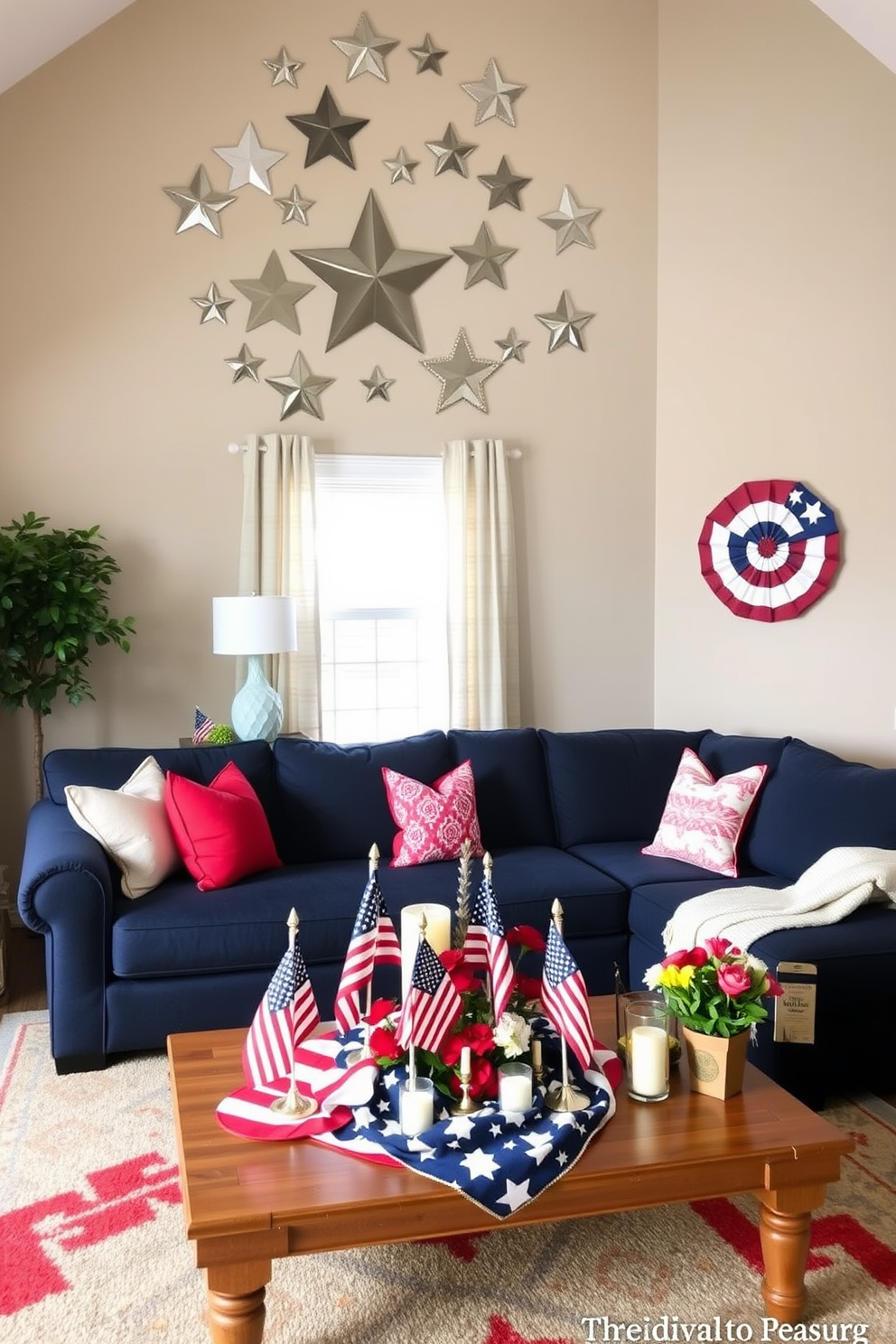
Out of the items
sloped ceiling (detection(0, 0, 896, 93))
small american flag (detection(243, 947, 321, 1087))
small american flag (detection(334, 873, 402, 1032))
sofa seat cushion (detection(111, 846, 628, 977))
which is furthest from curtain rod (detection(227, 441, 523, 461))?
small american flag (detection(243, 947, 321, 1087))

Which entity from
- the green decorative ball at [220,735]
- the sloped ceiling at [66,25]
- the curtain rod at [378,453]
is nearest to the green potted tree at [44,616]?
the green decorative ball at [220,735]

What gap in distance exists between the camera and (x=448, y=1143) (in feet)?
6.80

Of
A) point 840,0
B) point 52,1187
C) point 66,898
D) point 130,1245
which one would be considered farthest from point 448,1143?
point 840,0

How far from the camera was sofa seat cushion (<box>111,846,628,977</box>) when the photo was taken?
3.33m

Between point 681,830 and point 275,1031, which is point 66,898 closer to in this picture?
point 275,1031

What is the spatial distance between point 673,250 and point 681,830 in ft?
9.68

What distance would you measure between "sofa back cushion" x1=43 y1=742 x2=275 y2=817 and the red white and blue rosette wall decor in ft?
7.22

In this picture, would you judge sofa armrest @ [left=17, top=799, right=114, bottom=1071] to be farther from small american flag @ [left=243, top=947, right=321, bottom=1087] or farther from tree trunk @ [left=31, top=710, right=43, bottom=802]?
tree trunk @ [left=31, top=710, right=43, bottom=802]

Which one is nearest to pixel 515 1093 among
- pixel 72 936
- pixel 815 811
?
pixel 72 936

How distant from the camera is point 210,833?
143 inches

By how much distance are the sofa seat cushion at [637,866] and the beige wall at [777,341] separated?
37.4 inches

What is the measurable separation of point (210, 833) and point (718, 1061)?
6.19 ft

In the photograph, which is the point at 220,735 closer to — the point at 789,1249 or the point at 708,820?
the point at 708,820

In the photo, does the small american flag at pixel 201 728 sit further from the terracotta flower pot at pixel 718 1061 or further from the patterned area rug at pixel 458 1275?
the terracotta flower pot at pixel 718 1061
